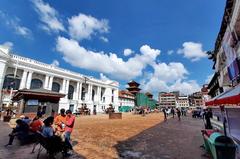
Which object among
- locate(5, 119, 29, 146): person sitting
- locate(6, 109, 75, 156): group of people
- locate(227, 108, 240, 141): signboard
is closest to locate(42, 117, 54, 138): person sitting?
locate(6, 109, 75, 156): group of people

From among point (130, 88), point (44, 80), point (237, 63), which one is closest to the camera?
point (237, 63)

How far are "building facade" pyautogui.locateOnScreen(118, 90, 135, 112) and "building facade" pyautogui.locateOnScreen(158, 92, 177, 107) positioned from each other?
187ft

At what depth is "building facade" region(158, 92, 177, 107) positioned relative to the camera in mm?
119812

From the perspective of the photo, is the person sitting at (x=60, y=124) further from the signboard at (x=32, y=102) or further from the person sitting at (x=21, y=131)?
the signboard at (x=32, y=102)

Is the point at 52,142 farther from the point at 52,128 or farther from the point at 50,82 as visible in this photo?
the point at 50,82

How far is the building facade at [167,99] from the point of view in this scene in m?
120

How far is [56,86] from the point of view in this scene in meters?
41.3

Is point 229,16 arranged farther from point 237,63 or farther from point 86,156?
point 86,156

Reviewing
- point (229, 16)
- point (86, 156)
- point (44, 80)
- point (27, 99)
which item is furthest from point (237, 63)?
point (44, 80)

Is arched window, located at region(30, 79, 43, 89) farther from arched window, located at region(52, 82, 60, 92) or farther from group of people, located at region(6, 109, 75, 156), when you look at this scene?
group of people, located at region(6, 109, 75, 156)

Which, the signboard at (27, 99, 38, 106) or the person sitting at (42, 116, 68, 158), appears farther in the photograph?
the signboard at (27, 99, 38, 106)

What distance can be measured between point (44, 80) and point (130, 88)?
182 ft

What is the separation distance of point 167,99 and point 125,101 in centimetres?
6629

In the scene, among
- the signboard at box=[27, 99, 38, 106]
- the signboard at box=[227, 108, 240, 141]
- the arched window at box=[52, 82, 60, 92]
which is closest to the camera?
the signboard at box=[227, 108, 240, 141]
